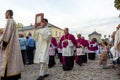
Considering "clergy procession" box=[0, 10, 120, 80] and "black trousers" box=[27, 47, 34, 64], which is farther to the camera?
"black trousers" box=[27, 47, 34, 64]

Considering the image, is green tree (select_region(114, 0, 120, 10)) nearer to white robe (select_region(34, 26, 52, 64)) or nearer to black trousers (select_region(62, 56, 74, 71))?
black trousers (select_region(62, 56, 74, 71))

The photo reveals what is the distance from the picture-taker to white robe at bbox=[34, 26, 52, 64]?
980 centimetres

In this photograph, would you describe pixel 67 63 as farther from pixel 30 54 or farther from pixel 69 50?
pixel 30 54

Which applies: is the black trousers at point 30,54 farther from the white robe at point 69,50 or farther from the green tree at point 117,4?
the green tree at point 117,4

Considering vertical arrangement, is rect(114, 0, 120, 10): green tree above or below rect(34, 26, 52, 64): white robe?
above

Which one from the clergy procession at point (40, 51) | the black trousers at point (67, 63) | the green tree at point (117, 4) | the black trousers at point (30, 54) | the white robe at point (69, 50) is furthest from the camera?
the green tree at point (117, 4)

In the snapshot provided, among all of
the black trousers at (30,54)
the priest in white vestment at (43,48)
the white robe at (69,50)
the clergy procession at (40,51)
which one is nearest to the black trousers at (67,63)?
the clergy procession at (40,51)

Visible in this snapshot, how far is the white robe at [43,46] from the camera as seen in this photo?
32.2 feet

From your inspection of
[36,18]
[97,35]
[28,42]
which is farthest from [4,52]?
[97,35]

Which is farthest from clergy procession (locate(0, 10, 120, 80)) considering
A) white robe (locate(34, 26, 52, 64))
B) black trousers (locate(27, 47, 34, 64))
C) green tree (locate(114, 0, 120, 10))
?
green tree (locate(114, 0, 120, 10))

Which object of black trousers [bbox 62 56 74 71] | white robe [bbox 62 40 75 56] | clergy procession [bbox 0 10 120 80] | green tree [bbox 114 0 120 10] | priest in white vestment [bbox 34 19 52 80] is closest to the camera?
clergy procession [bbox 0 10 120 80]

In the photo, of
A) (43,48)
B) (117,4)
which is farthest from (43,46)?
(117,4)

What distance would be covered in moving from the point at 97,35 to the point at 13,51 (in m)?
65.5

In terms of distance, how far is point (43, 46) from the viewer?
10039mm
